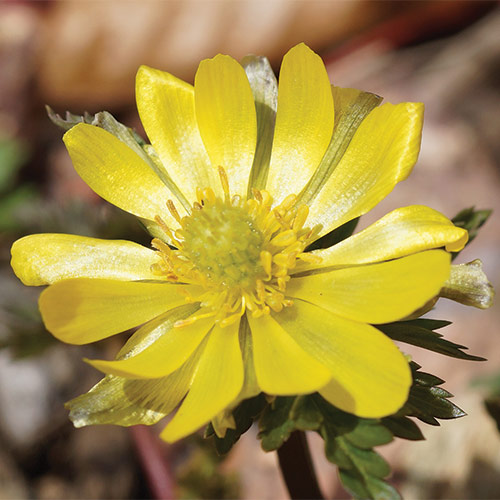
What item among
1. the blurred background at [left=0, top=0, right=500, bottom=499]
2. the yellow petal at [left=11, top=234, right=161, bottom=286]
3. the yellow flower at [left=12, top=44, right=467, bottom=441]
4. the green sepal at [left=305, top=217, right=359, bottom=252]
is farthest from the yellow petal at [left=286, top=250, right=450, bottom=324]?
the blurred background at [left=0, top=0, right=500, bottom=499]

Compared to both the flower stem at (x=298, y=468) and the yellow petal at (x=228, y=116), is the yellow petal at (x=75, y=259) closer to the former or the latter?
the yellow petal at (x=228, y=116)

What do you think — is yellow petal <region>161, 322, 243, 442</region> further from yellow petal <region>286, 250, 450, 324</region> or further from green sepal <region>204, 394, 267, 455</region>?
yellow petal <region>286, 250, 450, 324</region>

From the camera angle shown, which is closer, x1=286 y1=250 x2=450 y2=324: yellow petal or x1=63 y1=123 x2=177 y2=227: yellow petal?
x1=286 y1=250 x2=450 y2=324: yellow petal

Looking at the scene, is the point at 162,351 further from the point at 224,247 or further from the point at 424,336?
the point at 424,336

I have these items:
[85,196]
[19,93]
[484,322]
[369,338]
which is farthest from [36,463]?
[19,93]

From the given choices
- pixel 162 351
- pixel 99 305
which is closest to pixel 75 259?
pixel 99 305

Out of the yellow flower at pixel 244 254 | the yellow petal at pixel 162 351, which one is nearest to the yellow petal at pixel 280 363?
the yellow flower at pixel 244 254
